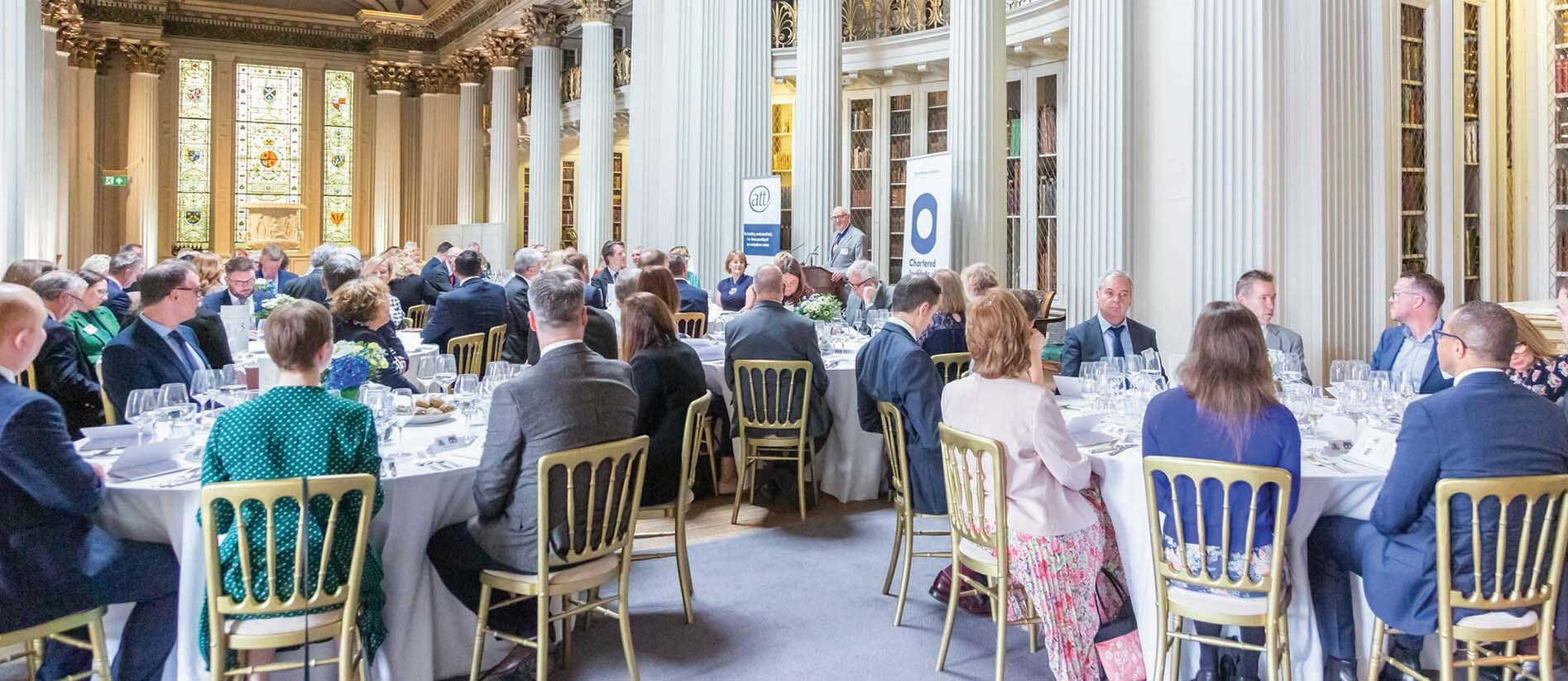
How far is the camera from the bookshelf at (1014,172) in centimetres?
1147

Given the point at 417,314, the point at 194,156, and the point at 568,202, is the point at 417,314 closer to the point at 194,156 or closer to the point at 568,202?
the point at 568,202

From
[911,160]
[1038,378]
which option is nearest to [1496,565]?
[1038,378]

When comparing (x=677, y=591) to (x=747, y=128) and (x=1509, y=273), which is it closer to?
(x=1509, y=273)

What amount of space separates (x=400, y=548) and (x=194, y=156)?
21357 millimetres

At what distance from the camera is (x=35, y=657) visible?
9.74 feet

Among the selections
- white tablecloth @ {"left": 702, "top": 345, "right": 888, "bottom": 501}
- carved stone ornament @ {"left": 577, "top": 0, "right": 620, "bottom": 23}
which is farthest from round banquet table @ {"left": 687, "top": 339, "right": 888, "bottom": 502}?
carved stone ornament @ {"left": 577, "top": 0, "right": 620, "bottom": 23}

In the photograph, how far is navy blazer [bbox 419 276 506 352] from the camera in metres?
6.80

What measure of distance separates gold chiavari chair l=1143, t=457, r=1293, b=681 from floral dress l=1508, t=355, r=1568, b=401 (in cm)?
147

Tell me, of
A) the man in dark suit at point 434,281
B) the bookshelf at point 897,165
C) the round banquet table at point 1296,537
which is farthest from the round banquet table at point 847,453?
the bookshelf at point 897,165

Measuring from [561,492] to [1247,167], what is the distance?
4884 millimetres

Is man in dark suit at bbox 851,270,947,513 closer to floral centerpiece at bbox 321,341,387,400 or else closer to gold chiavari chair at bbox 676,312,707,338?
floral centerpiece at bbox 321,341,387,400

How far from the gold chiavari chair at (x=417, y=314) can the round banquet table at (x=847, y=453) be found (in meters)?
3.93

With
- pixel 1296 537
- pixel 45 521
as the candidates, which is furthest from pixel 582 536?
pixel 1296 537

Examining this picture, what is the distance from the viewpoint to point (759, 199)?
36.6 ft
